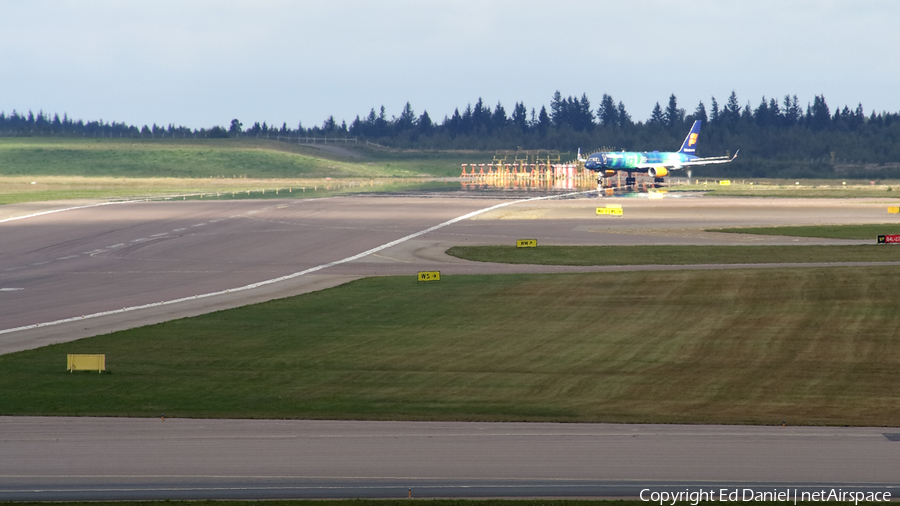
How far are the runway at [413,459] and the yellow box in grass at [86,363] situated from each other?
5.34 meters

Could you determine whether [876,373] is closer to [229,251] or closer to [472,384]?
[472,384]

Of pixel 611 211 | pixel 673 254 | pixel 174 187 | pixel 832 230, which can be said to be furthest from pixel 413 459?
pixel 174 187

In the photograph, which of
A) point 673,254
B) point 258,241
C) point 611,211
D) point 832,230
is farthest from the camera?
point 611,211

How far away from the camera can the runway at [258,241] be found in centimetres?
4206

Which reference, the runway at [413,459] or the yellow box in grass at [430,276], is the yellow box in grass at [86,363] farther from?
the yellow box in grass at [430,276]

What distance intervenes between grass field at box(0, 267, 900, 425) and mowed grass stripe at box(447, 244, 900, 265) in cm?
870

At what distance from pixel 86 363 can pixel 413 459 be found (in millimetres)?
13053

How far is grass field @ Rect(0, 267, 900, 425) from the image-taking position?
25078mm

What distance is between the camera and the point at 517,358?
31.0 meters

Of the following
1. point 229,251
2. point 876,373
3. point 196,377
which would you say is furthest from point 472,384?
point 229,251

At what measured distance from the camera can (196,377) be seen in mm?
28578

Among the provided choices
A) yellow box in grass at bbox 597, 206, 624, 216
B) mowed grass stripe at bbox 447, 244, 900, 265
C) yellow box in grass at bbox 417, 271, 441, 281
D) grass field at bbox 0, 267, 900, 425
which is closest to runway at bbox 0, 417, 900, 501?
grass field at bbox 0, 267, 900, 425

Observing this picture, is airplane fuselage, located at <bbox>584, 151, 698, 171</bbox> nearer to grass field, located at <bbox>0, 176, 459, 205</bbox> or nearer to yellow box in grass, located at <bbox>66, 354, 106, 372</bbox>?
grass field, located at <bbox>0, 176, 459, 205</bbox>

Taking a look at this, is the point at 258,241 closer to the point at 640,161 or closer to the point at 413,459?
the point at 413,459
